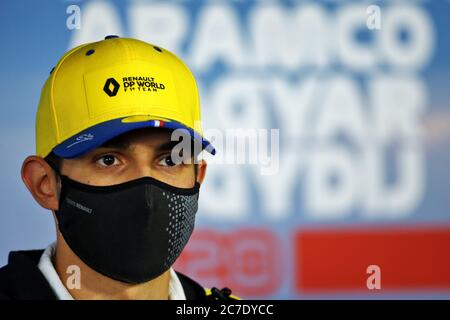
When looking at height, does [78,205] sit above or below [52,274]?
above

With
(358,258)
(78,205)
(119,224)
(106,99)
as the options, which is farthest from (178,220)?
(358,258)

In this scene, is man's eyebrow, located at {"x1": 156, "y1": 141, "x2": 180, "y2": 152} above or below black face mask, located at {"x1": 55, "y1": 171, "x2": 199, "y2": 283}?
above

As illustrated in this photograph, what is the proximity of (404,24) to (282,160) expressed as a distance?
32.1 inches

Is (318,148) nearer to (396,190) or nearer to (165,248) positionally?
(396,190)

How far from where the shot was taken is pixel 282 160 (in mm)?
2703

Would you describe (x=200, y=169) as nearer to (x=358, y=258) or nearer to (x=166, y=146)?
(x=166, y=146)

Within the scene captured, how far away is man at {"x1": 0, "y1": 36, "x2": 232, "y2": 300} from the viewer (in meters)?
1.61

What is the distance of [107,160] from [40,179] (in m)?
0.20

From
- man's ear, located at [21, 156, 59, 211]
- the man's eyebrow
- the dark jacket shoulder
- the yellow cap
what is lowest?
the dark jacket shoulder

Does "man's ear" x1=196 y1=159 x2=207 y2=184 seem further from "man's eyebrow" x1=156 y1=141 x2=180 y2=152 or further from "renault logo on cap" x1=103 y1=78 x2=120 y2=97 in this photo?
"renault logo on cap" x1=103 y1=78 x2=120 y2=97

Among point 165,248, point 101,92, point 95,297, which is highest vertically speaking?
point 101,92

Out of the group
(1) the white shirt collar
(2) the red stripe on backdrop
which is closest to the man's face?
(1) the white shirt collar

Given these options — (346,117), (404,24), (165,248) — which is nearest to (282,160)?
(346,117)

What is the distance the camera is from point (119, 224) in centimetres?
164
